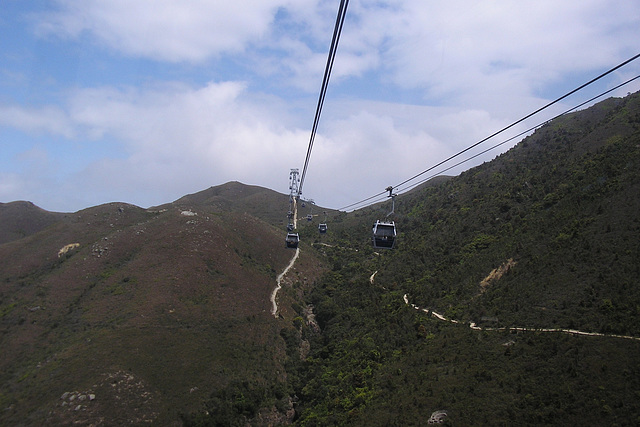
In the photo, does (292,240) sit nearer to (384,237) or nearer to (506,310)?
(384,237)

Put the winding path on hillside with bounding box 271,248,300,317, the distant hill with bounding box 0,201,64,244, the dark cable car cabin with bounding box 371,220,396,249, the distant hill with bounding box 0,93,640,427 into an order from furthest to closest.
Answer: the distant hill with bounding box 0,201,64,244
the winding path on hillside with bounding box 271,248,300,317
the dark cable car cabin with bounding box 371,220,396,249
the distant hill with bounding box 0,93,640,427

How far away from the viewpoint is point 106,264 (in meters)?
68.2

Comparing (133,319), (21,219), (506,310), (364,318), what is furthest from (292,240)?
(21,219)

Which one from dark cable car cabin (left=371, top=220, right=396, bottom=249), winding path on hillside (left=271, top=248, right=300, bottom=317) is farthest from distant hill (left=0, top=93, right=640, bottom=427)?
dark cable car cabin (left=371, top=220, right=396, bottom=249)

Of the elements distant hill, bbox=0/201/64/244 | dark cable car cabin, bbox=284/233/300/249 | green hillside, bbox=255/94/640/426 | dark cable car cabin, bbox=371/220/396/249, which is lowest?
green hillside, bbox=255/94/640/426

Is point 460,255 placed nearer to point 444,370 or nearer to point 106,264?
point 444,370

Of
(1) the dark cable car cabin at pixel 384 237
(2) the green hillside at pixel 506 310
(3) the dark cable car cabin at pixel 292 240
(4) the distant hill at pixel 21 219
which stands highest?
(4) the distant hill at pixel 21 219

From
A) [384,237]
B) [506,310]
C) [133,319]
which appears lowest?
[506,310]

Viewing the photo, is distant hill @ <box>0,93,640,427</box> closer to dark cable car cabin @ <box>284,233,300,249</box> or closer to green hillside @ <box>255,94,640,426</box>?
green hillside @ <box>255,94,640,426</box>

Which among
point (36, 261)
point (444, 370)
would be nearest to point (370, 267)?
point (444, 370)

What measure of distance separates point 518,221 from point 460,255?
10918 millimetres

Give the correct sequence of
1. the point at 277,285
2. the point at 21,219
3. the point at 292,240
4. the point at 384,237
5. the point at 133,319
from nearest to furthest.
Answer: the point at 384,237 < the point at 133,319 < the point at 292,240 < the point at 277,285 < the point at 21,219

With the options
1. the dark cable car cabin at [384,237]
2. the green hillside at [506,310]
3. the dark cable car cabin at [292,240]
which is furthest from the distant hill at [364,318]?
the dark cable car cabin at [384,237]

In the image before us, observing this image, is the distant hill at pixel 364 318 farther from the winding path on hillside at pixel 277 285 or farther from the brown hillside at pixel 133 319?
the winding path on hillside at pixel 277 285
